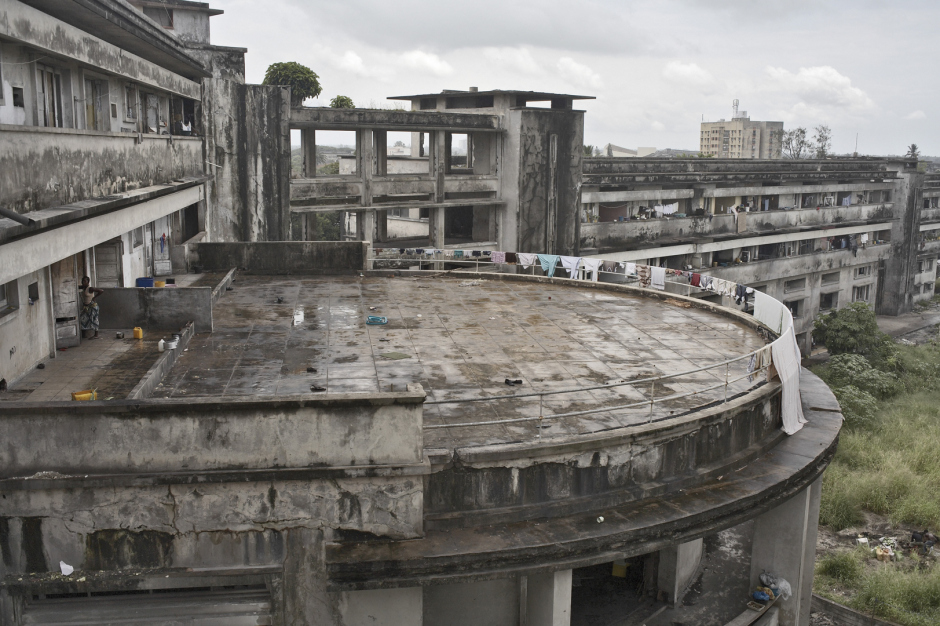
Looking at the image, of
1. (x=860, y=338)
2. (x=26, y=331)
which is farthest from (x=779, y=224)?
(x=26, y=331)

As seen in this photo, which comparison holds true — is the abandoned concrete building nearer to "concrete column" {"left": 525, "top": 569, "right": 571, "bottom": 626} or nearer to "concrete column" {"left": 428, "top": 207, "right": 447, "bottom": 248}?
"concrete column" {"left": 525, "top": 569, "right": 571, "bottom": 626}

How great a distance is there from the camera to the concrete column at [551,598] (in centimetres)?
980

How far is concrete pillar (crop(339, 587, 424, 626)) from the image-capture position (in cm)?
917

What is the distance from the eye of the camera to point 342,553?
8977mm

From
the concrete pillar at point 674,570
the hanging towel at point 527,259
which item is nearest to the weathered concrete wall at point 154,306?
the concrete pillar at point 674,570

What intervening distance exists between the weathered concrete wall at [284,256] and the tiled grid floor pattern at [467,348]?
158 centimetres

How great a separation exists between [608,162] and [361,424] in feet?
107

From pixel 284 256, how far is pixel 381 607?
14387 millimetres

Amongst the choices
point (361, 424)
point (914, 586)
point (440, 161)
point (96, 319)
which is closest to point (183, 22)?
point (440, 161)

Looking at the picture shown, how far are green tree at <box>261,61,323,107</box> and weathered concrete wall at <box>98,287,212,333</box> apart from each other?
33.2m

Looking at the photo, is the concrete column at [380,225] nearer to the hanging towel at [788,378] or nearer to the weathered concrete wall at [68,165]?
the weathered concrete wall at [68,165]

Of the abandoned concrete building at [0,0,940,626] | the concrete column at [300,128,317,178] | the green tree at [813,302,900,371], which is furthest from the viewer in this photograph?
the green tree at [813,302,900,371]

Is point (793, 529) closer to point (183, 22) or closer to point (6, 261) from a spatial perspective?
point (6, 261)

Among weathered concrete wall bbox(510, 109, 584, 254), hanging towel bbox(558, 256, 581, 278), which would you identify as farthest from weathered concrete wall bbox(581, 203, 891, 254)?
hanging towel bbox(558, 256, 581, 278)
